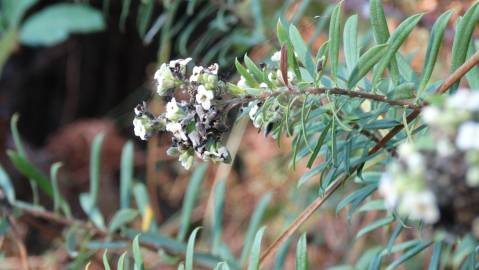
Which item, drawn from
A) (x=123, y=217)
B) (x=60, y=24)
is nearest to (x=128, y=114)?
(x=60, y=24)

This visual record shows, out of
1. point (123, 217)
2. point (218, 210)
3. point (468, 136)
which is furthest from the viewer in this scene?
point (218, 210)

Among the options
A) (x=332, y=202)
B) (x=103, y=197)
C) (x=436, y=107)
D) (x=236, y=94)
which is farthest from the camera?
(x=103, y=197)

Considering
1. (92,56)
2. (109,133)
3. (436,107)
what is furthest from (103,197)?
(436,107)

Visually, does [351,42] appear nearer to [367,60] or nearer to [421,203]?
[367,60]

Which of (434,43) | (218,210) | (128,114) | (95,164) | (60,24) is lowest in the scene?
(128,114)

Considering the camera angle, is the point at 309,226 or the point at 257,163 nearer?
the point at 309,226

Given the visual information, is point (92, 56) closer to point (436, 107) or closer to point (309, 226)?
point (309, 226)

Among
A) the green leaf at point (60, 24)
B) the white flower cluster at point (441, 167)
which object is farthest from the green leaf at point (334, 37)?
the green leaf at point (60, 24)
